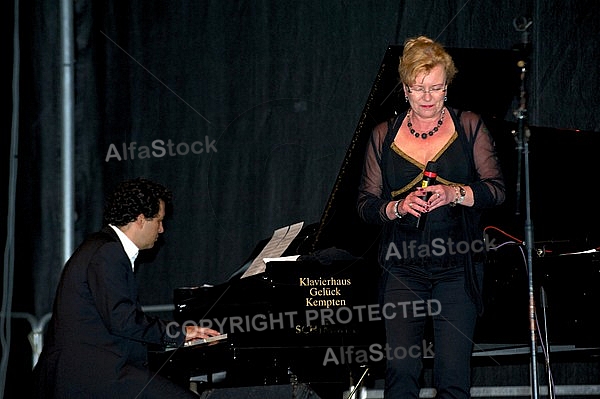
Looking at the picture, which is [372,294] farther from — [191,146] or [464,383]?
[191,146]

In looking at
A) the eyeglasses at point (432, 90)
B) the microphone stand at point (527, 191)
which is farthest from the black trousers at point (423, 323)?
the eyeglasses at point (432, 90)

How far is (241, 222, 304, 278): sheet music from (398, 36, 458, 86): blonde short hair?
107 centimetres

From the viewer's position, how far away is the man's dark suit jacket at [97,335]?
10.4 ft

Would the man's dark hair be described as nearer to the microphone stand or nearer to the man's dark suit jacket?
the man's dark suit jacket

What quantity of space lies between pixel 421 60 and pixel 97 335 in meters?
1.57

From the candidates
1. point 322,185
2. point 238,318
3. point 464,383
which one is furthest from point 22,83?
point 464,383

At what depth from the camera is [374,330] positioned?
11.1 feet

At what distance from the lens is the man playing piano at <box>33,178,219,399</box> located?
318 centimetres

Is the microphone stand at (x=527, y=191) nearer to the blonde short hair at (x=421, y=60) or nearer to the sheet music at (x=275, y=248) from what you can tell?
the blonde short hair at (x=421, y=60)

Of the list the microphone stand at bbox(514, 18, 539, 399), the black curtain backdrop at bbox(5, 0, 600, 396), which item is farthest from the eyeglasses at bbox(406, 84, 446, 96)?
the black curtain backdrop at bbox(5, 0, 600, 396)

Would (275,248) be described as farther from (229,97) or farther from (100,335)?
(229,97)

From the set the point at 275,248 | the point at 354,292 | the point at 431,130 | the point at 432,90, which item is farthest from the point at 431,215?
the point at 275,248

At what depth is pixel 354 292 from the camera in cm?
346

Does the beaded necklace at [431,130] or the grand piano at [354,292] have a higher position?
the beaded necklace at [431,130]
